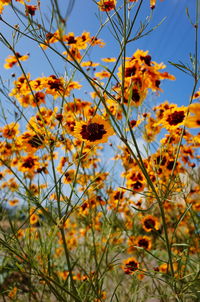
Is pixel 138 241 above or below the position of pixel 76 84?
below

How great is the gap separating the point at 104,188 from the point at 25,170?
1.62 feet

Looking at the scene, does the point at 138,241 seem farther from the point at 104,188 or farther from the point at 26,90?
the point at 26,90

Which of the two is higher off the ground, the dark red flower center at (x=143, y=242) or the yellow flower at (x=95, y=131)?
the yellow flower at (x=95, y=131)

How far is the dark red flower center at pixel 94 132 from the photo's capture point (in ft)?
2.70

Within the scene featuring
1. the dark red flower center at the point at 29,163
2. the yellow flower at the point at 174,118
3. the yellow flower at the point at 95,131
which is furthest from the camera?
the dark red flower center at the point at 29,163

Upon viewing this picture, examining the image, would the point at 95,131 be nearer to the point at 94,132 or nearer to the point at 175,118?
the point at 94,132

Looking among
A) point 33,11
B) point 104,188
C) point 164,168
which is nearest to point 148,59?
point 33,11

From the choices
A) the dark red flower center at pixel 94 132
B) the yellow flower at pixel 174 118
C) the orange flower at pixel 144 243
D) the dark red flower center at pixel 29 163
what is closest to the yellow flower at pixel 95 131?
the dark red flower center at pixel 94 132

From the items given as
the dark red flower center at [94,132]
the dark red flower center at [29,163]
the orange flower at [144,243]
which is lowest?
the orange flower at [144,243]

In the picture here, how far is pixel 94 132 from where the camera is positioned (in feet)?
2.74

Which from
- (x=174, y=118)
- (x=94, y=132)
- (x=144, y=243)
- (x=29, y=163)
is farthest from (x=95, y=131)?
(x=144, y=243)

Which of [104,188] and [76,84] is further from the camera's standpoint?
[104,188]

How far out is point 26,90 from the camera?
46.7 inches

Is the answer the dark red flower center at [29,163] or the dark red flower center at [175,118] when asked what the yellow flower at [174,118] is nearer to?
the dark red flower center at [175,118]
